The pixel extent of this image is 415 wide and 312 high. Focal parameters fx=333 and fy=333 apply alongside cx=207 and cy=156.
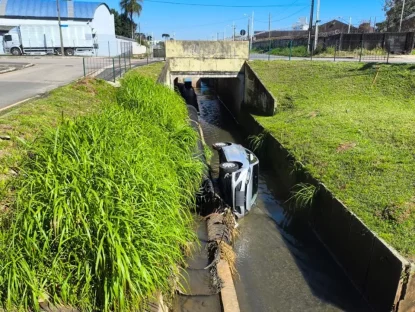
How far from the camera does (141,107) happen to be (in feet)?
30.6

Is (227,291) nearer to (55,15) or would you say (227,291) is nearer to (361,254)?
(361,254)

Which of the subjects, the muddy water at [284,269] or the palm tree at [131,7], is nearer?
the muddy water at [284,269]

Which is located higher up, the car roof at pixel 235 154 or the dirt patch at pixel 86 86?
the dirt patch at pixel 86 86

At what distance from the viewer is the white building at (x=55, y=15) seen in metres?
42.4

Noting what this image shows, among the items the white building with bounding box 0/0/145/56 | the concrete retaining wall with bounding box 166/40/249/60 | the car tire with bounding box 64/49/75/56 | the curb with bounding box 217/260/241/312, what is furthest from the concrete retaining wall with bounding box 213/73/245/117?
the car tire with bounding box 64/49/75/56

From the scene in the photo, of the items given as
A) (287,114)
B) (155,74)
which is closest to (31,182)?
(287,114)

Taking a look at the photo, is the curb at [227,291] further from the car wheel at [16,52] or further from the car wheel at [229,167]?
the car wheel at [16,52]

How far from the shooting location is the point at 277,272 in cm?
717

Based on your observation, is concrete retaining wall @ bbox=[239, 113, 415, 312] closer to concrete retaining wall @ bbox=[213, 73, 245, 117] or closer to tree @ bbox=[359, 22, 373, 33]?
concrete retaining wall @ bbox=[213, 73, 245, 117]

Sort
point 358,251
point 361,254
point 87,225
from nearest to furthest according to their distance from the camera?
1. point 87,225
2. point 361,254
3. point 358,251

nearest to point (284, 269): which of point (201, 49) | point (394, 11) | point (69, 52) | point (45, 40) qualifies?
point (201, 49)

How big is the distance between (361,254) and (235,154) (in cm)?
452

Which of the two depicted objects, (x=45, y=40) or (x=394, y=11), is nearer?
(x=45, y=40)

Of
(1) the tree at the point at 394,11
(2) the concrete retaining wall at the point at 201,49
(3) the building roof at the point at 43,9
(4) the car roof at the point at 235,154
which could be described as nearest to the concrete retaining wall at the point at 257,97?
(2) the concrete retaining wall at the point at 201,49
